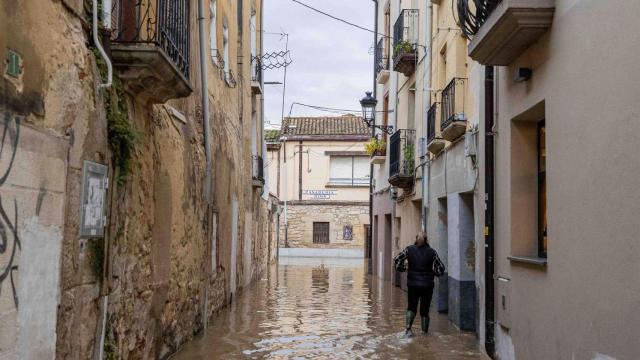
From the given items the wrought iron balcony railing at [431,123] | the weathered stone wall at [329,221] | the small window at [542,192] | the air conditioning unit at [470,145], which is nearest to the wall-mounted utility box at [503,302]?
the small window at [542,192]

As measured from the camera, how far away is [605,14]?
5062mm

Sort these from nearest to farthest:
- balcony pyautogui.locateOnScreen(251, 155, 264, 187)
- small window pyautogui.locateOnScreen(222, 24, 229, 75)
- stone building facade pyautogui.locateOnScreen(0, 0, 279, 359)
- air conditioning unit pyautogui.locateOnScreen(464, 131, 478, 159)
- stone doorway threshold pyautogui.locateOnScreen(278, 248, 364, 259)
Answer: stone building facade pyautogui.locateOnScreen(0, 0, 279, 359) → air conditioning unit pyautogui.locateOnScreen(464, 131, 478, 159) → small window pyautogui.locateOnScreen(222, 24, 229, 75) → balcony pyautogui.locateOnScreen(251, 155, 264, 187) → stone doorway threshold pyautogui.locateOnScreen(278, 248, 364, 259)

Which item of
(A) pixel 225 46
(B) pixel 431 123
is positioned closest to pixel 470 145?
(B) pixel 431 123

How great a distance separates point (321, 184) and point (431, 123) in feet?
84.6

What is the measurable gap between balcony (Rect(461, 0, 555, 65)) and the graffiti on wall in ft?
13.7

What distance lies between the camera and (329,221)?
38594mm

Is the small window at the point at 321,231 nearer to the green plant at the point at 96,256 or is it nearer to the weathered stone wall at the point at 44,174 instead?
the green plant at the point at 96,256

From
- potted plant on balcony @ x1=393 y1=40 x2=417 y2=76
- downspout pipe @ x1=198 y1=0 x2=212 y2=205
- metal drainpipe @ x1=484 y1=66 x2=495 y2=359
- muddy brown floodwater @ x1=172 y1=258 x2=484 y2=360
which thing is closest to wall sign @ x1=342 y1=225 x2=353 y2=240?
muddy brown floodwater @ x1=172 y1=258 x2=484 y2=360

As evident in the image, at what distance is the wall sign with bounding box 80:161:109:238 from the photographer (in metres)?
5.64

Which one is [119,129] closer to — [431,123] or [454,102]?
[454,102]

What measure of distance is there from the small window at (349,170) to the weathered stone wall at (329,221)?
1.59m

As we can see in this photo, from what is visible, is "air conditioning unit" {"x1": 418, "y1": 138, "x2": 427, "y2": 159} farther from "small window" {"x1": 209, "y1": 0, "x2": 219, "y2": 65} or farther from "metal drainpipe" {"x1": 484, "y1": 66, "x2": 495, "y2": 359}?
"metal drainpipe" {"x1": 484, "y1": 66, "x2": 495, "y2": 359}

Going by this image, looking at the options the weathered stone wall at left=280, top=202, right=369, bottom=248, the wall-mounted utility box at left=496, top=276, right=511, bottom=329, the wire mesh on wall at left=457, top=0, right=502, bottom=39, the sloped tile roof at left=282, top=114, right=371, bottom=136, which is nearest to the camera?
the wire mesh on wall at left=457, top=0, right=502, bottom=39

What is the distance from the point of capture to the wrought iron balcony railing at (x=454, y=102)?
36.6ft
